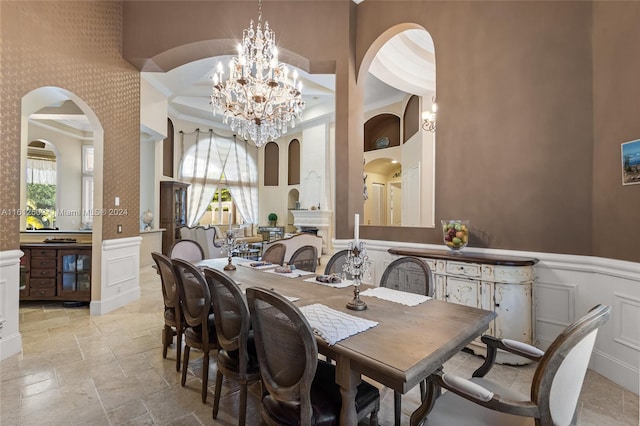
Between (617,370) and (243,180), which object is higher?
(243,180)

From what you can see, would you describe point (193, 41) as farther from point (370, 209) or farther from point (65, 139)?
point (370, 209)

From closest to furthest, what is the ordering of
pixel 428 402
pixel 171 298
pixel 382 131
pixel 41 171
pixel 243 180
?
pixel 428 402, pixel 171 298, pixel 41 171, pixel 382 131, pixel 243 180

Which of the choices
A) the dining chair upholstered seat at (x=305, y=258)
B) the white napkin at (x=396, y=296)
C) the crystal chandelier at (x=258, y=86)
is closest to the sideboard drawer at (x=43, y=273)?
the crystal chandelier at (x=258, y=86)

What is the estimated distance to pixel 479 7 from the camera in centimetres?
319

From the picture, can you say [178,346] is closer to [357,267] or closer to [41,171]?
[357,267]

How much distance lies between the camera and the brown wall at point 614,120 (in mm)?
2338

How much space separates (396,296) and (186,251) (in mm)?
2494

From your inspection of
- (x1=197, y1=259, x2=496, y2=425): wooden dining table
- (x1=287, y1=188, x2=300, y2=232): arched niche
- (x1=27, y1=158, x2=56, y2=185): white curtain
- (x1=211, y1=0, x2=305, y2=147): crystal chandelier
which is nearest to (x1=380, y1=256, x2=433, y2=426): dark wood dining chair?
(x1=197, y1=259, x2=496, y2=425): wooden dining table

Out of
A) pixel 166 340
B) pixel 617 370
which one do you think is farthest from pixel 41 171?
pixel 617 370

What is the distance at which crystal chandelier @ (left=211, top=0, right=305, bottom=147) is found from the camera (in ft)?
12.0

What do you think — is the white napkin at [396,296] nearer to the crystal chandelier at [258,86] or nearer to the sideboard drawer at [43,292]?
the crystal chandelier at [258,86]

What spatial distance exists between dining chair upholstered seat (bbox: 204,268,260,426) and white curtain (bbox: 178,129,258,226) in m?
8.14

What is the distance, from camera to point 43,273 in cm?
424

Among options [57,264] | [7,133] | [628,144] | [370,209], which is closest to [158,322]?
[57,264]
